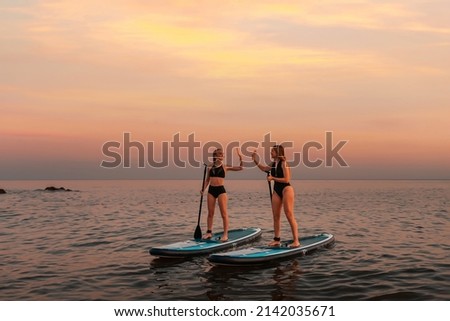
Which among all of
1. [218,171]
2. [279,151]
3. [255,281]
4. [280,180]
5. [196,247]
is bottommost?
[255,281]

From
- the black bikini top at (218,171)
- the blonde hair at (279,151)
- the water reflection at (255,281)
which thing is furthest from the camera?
the black bikini top at (218,171)

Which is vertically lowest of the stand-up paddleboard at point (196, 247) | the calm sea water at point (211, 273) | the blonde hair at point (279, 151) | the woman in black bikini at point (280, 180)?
the calm sea water at point (211, 273)

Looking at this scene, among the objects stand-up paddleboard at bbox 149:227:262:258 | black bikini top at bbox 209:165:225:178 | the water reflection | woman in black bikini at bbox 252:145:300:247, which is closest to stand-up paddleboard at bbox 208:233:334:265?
the water reflection

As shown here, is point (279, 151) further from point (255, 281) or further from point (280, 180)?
point (255, 281)

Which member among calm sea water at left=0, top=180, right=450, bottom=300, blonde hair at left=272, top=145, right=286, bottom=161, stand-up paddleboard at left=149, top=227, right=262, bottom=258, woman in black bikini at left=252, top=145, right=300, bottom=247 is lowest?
calm sea water at left=0, top=180, right=450, bottom=300

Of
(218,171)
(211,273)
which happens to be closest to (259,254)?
(211,273)

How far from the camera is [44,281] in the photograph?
36.0ft

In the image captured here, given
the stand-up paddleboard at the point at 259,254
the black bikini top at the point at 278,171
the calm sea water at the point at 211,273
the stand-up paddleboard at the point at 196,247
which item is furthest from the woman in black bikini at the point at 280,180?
the stand-up paddleboard at the point at 196,247

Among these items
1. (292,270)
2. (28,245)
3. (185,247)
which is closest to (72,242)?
(28,245)

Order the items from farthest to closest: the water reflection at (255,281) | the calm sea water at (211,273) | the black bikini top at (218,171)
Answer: the black bikini top at (218,171) → the calm sea water at (211,273) → the water reflection at (255,281)

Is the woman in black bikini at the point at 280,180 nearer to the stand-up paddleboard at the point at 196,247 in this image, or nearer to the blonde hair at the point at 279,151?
the blonde hair at the point at 279,151

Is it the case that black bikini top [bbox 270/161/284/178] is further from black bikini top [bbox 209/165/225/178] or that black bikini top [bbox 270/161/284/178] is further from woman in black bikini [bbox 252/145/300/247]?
black bikini top [bbox 209/165/225/178]
